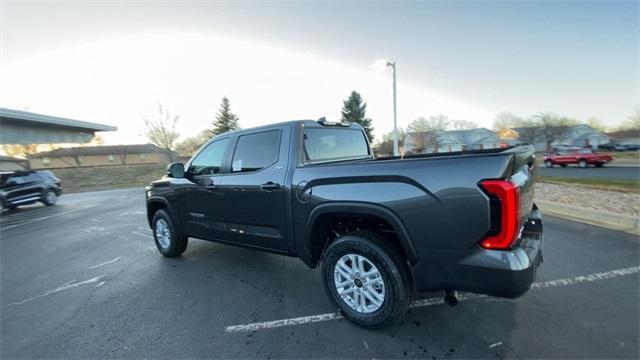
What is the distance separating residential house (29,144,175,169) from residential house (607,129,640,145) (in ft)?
308

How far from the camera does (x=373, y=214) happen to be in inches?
89.4

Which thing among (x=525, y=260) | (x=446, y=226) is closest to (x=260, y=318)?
(x=446, y=226)

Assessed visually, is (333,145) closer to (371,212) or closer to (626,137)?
(371,212)

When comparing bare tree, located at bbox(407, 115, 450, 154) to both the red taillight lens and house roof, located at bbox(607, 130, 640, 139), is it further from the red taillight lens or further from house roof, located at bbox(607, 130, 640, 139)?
the red taillight lens

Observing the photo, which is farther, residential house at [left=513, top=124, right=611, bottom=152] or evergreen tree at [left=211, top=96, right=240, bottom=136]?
residential house at [left=513, top=124, right=611, bottom=152]

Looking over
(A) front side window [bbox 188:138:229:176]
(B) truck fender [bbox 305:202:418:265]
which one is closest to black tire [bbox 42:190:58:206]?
(A) front side window [bbox 188:138:229:176]

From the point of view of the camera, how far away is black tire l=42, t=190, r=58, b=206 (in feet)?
41.5

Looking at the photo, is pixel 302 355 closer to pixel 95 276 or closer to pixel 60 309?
pixel 60 309

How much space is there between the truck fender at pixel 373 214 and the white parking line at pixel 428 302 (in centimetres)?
88

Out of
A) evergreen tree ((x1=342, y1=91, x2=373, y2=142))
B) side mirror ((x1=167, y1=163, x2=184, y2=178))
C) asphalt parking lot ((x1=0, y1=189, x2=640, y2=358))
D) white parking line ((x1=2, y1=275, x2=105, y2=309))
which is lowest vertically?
white parking line ((x1=2, y1=275, x2=105, y2=309))

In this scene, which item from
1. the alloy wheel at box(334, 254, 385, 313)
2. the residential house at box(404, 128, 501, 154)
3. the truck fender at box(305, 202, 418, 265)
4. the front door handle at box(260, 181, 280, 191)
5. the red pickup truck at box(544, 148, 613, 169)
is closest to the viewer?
the truck fender at box(305, 202, 418, 265)

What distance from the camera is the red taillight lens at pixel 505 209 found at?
1.77 metres

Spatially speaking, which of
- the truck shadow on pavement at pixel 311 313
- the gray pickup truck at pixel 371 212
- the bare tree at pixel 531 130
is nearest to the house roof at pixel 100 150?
the truck shadow on pavement at pixel 311 313

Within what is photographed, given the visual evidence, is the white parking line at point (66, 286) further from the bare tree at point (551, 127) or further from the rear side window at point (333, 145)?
the bare tree at point (551, 127)
